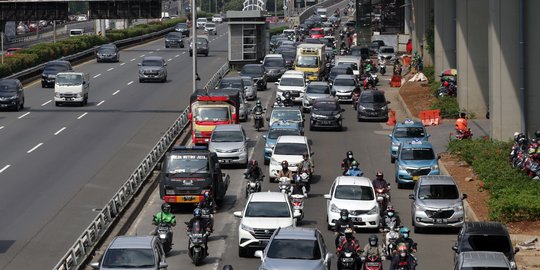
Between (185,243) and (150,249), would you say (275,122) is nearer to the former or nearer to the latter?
(185,243)

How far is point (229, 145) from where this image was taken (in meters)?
47.9

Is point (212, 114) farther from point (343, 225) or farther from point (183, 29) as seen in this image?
point (183, 29)

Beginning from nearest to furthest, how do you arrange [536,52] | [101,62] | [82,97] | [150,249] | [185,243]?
1. [150,249]
2. [185,243]
3. [536,52]
4. [82,97]
5. [101,62]

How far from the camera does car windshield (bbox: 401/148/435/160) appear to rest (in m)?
43.4

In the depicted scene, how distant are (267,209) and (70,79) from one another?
3706 cm

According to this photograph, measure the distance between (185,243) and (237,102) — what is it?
20.6m

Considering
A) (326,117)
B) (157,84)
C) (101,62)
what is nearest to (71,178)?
(326,117)

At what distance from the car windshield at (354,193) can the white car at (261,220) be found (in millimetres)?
2747

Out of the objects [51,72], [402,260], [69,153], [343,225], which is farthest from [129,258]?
[51,72]

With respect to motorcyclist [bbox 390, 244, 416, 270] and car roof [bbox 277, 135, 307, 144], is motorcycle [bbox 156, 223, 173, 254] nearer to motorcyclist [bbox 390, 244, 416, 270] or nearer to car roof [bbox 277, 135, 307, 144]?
motorcyclist [bbox 390, 244, 416, 270]

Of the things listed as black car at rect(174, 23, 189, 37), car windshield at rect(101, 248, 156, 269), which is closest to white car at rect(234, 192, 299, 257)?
car windshield at rect(101, 248, 156, 269)

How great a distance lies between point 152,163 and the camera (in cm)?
4650

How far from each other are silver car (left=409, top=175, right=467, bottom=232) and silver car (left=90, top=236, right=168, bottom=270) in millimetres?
10458

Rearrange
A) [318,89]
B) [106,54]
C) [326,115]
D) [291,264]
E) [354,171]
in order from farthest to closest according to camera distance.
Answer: [106,54] → [318,89] → [326,115] → [354,171] → [291,264]
